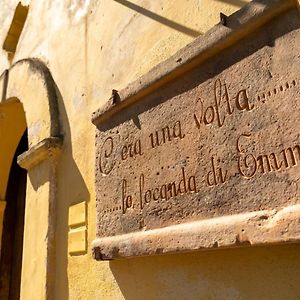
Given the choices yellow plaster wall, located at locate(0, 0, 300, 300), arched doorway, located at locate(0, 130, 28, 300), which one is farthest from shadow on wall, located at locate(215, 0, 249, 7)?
arched doorway, located at locate(0, 130, 28, 300)

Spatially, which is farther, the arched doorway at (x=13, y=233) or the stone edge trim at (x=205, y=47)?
the arched doorway at (x=13, y=233)

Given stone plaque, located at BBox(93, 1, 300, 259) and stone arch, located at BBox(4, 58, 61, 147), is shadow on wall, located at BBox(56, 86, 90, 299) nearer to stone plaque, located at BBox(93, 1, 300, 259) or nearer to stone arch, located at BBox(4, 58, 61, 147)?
stone arch, located at BBox(4, 58, 61, 147)

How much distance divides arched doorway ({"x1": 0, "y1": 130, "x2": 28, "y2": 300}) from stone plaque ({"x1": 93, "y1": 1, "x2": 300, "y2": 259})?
1946mm

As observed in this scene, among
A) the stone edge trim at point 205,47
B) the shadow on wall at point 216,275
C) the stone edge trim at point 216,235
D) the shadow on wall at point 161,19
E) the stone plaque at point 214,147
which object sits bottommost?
the shadow on wall at point 216,275

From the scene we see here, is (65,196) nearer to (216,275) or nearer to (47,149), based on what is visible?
(47,149)

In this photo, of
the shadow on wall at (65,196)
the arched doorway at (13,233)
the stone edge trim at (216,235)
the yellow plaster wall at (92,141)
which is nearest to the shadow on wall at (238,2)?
the yellow plaster wall at (92,141)

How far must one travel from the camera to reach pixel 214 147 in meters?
1.36

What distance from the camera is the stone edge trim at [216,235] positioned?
109 centimetres

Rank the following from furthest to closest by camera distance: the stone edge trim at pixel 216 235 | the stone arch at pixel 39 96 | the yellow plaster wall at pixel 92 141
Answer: the stone arch at pixel 39 96, the yellow plaster wall at pixel 92 141, the stone edge trim at pixel 216 235

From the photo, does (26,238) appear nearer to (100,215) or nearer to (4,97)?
(100,215)

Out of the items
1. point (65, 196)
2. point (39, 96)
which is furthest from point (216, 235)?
point (39, 96)

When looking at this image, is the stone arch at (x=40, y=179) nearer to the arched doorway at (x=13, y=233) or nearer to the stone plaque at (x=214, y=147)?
the stone plaque at (x=214, y=147)

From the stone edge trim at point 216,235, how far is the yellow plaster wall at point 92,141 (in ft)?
0.27

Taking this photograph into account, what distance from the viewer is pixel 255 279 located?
1233 mm
